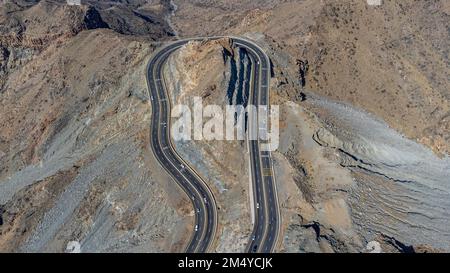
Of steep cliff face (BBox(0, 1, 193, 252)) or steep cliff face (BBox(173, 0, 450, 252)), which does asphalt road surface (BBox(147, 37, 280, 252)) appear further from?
steep cliff face (BBox(173, 0, 450, 252))

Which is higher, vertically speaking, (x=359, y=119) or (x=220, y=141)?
(x=359, y=119)

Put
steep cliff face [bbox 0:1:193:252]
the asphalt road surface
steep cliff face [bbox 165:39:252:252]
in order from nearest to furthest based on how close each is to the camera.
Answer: the asphalt road surface
steep cliff face [bbox 165:39:252:252]
steep cliff face [bbox 0:1:193:252]

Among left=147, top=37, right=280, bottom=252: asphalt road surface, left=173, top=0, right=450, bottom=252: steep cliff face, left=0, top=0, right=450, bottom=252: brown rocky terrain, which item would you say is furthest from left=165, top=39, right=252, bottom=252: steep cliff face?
left=173, top=0, right=450, bottom=252: steep cliff face

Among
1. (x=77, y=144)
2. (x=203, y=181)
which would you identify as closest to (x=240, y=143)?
(x=203, y=181)

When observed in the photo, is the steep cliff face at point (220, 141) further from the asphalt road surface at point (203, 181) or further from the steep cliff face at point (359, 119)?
the steep cliff face at point (359, 119)

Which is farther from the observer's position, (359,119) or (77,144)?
(359,119)

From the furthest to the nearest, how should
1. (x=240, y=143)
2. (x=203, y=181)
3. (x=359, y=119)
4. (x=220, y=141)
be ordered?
(x=359, y=119) < (x=240, y=143) < (x=220, y=141) < (x=203, y=181)

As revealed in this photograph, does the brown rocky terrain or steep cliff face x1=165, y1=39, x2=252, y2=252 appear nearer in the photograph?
steep cliff face x1=165, y1=39, x2=252, y2=252

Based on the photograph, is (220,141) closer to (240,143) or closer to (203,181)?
(240,143)

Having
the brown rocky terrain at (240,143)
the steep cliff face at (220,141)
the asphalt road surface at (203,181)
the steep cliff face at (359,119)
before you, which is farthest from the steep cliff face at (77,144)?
the steep cliff face at (359,119)
